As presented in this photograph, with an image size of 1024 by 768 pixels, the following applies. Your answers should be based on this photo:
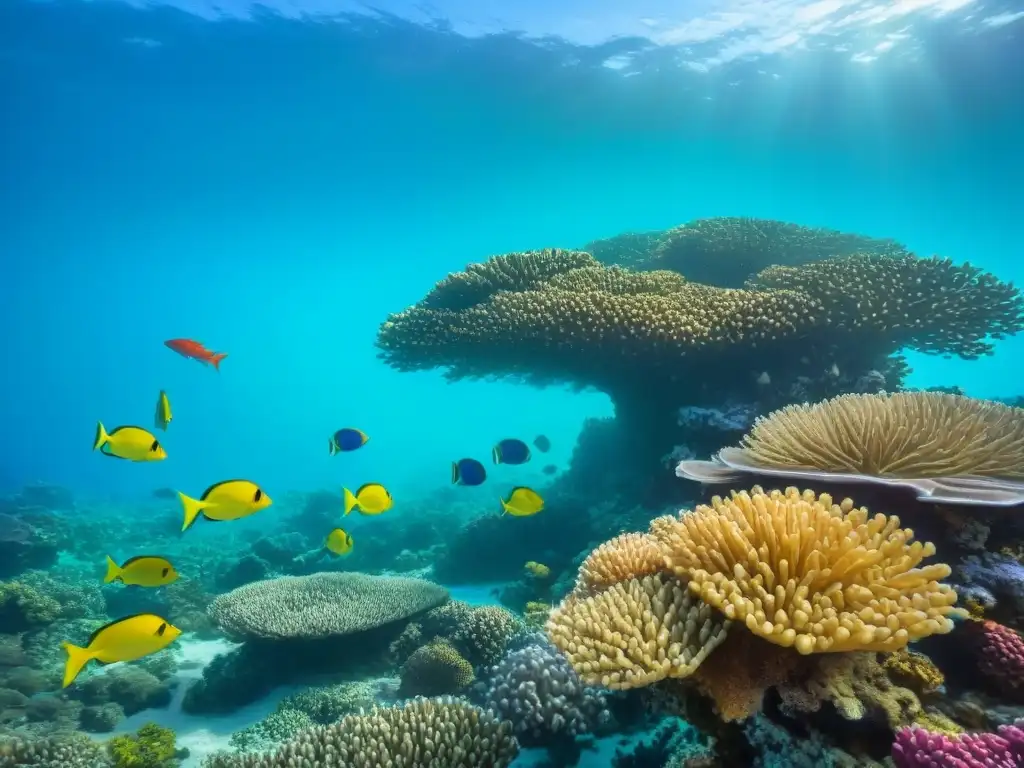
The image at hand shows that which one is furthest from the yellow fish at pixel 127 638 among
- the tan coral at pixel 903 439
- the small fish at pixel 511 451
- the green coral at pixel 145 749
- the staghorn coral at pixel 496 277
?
the staghorn coral at pixel 496 277

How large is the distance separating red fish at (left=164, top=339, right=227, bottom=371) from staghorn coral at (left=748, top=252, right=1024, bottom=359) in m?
8.13

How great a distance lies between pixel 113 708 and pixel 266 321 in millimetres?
98938

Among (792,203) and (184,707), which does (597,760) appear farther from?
(792,203)

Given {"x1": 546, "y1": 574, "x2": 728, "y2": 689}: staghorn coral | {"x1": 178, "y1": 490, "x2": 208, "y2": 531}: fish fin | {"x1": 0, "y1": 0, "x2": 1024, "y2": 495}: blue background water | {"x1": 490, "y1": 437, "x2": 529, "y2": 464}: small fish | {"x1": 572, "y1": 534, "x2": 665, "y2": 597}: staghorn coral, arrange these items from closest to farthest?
{"x1": 546, "y1": 574, "x2": 728, "y2": 689}: staghorn coral < {"x1": 572, "y1": 534, "x2": 665, "y2": 597}: staghorn coral < {"x1": 178, "y1": 490, "x2": 208, "y2": 531}: fish fin < {"x1": 490, "y1": 437, "x2": 529, "y2": 464}: small fish < {"x1": 0, "y1": 0, "x2": 1024, "y2": 495}: blue background water

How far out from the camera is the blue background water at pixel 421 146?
2234cm

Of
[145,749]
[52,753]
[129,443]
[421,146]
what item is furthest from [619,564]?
[421,146]

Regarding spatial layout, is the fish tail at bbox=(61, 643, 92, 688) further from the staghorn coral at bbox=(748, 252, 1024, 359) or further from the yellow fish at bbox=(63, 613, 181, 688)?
the staghorn coral at bbox=(748, 252, 1024, 359)

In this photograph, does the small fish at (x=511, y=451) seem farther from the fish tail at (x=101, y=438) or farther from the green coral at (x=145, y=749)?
the green coral at (x=145, y=749)

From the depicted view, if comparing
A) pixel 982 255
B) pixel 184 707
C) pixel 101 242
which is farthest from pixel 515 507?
pixel 982 255

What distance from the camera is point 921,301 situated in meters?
8.00

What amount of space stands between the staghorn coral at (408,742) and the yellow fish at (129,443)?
2.81 metres

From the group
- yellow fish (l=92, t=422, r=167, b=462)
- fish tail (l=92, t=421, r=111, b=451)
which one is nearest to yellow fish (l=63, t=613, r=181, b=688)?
yellow fish (l=92, t=422, r=167, b=462)

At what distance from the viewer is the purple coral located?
4.57 metres

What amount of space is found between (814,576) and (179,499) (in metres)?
6.00
